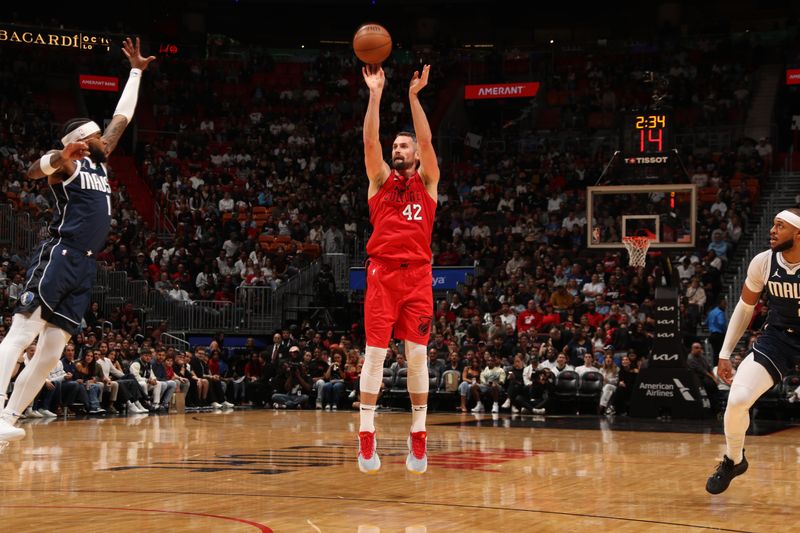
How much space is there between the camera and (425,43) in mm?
34438

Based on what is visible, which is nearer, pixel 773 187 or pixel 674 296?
pixel 674 296

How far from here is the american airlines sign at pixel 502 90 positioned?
99.9 feet

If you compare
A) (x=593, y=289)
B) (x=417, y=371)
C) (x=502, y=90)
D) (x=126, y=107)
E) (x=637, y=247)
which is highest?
(x=502, y=90)

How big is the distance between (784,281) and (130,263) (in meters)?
20.4

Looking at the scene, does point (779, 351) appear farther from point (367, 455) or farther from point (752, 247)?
point (752, 247)

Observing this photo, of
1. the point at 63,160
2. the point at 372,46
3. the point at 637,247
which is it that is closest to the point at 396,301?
the point at 372,46

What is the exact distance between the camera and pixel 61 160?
6672mm

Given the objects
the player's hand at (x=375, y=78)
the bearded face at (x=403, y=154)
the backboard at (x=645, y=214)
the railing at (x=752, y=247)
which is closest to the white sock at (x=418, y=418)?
the bearded face at (x=403, y=154)

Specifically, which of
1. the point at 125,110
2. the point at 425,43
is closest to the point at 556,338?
the point at 125,110

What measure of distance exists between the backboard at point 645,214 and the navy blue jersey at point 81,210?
1272 cm

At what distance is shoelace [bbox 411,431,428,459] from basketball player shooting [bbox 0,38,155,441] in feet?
8.81

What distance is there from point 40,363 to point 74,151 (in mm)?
1470

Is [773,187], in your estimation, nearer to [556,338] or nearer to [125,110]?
[556,338]

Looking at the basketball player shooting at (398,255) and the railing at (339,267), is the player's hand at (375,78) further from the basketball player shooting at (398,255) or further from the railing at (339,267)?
the railing at (339,267)
